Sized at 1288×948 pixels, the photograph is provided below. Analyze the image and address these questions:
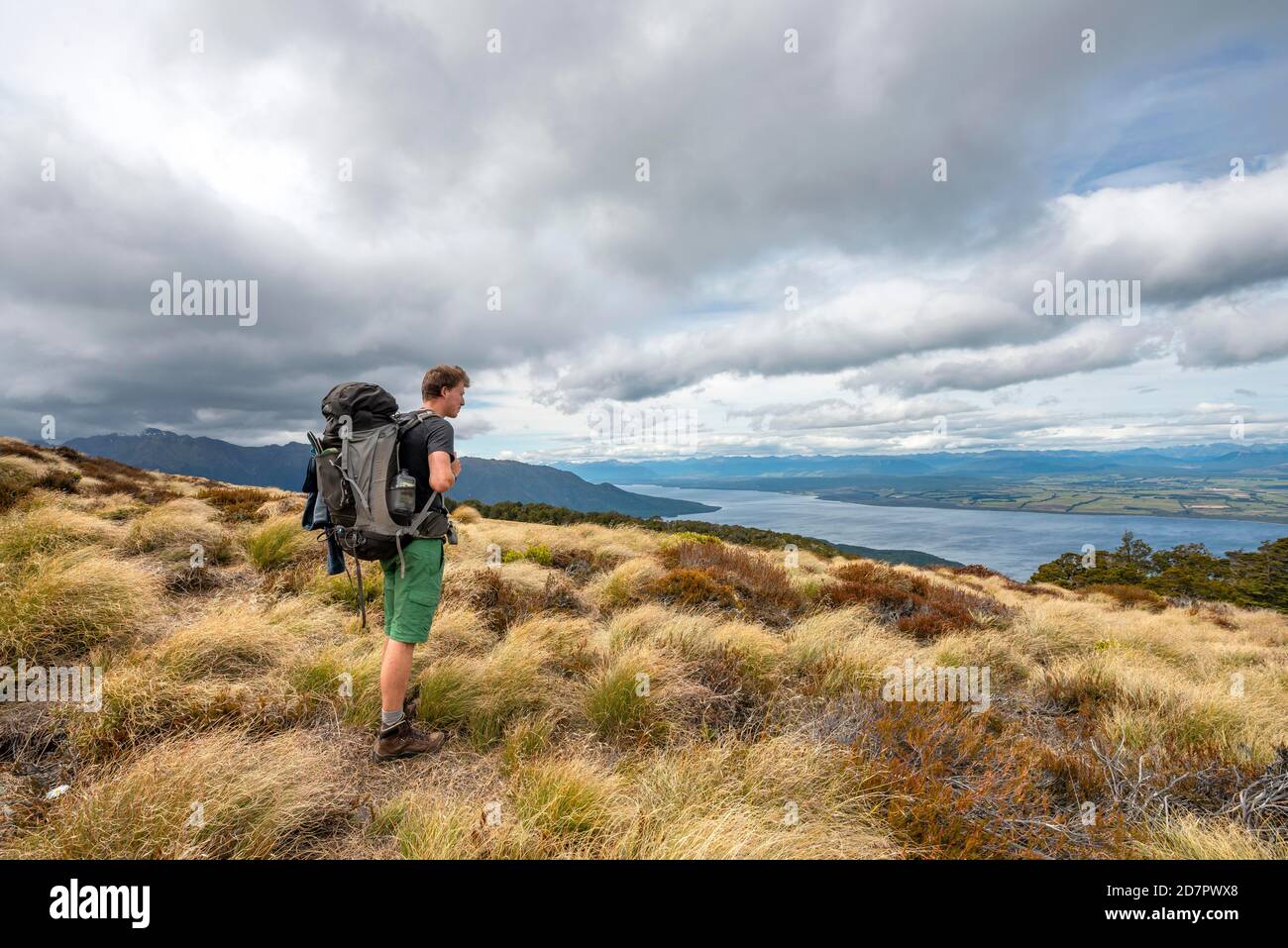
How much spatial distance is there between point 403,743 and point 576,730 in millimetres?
1278

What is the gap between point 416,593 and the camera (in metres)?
3.43

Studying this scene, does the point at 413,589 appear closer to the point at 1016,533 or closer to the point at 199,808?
the point at 199,808

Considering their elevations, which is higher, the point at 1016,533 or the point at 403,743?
the point at 403,743

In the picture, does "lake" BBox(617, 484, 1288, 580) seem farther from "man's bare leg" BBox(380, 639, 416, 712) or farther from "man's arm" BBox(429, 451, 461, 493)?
"man's arm" BBox(429, 451, 461, 493)

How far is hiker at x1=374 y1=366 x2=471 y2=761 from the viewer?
3.36 m

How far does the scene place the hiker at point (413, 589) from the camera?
336cm

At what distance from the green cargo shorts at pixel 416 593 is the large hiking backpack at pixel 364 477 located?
0.30 feet

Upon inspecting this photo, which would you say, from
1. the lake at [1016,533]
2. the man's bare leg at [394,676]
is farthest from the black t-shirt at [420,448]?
the lake at [1016,533]

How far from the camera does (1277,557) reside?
3538cm

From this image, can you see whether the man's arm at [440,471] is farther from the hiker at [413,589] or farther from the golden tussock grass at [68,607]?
the golden tussock grass at [68,607]

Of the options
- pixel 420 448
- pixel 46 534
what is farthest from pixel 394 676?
pixel 46 534

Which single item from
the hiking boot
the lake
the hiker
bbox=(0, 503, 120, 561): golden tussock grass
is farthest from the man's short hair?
the lake
